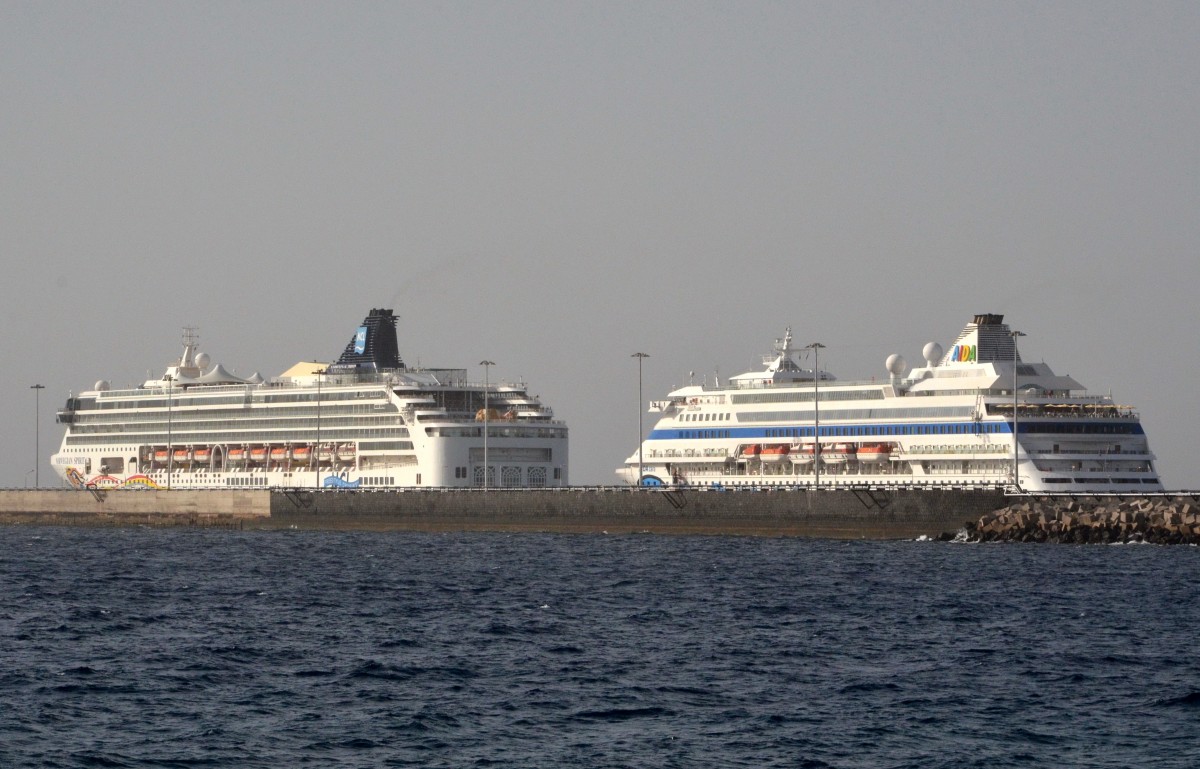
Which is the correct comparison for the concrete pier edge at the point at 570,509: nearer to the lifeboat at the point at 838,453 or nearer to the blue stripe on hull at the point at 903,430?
the blue stripe on hull at the point at 903,430

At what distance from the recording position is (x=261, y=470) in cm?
12288

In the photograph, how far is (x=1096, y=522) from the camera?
3187 inches

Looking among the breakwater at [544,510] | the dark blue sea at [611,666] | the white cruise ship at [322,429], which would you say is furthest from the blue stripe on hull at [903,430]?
the dark blue sea at [611,666]

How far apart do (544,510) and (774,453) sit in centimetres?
1311

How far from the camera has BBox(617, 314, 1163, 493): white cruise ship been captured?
3570 inches

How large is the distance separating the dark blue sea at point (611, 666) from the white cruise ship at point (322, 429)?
1725 inches

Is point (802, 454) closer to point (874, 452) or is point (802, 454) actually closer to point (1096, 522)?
point (874, 452)

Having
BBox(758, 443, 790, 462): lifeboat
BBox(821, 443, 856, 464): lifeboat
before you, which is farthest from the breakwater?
BBox(758, 443, 790, 462): lifeboat

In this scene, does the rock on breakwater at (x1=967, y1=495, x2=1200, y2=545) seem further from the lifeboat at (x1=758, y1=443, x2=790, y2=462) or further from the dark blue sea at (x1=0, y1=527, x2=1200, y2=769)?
the lifeboat at (x1=758, y1=443, x2=790, y2=462)

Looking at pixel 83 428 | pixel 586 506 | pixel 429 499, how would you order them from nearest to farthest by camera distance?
pixel 586 506 < pixel 429 499 < pixel 83 428

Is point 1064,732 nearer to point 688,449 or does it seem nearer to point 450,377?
point 688,449

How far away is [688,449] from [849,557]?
32.3 metres

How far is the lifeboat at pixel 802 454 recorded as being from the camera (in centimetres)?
9975

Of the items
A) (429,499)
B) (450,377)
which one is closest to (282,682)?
(429,499)
